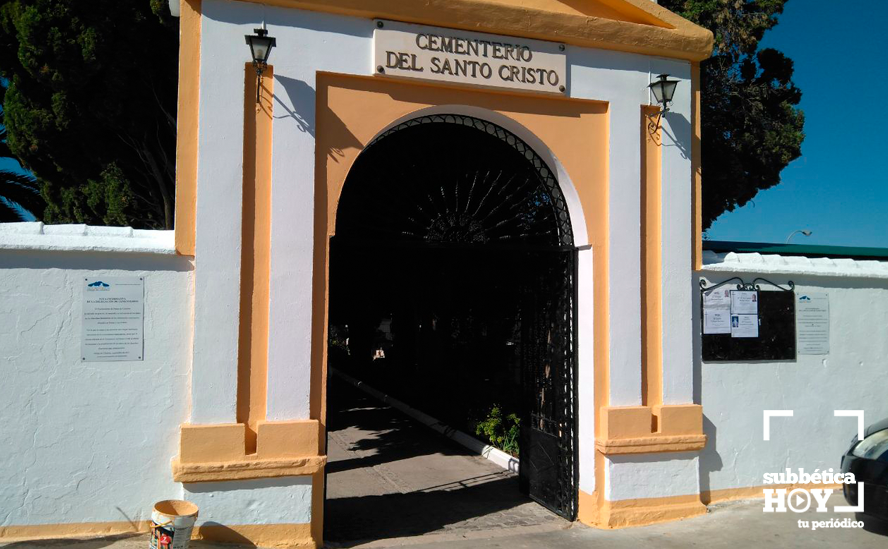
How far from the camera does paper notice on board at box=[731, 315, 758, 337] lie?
6.91 m

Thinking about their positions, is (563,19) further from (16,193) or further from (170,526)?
(16,193)

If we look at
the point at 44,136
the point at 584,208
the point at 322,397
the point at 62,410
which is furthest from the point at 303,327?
the point at 44,136

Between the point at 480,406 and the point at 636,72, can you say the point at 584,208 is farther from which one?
the point at 480,406

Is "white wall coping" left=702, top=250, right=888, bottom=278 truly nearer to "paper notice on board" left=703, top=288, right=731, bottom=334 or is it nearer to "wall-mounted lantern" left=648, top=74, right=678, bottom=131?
"paper notice on board" left=703, top=288, right=731, bottom=334

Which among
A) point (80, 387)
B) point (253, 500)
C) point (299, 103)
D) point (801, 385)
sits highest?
point (299, 103)

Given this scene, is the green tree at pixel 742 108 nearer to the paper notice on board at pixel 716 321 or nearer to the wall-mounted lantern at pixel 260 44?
the paper notice on board at pixel 716 321

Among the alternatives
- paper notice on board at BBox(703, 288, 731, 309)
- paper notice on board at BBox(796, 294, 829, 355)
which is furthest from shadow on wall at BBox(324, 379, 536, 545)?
paper notice on board at BBox(796, 294, 829, 355)

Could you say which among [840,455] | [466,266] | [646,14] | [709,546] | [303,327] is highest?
[646,14]

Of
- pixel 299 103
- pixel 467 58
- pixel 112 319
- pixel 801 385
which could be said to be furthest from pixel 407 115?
pixel 801 385

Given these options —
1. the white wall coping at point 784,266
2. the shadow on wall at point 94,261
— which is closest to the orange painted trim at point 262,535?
the shadow on wall at point 94,261

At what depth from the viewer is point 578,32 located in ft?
21.0

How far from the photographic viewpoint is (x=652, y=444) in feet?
20.8

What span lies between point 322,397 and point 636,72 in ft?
13.6

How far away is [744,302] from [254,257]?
4714 millimetres
